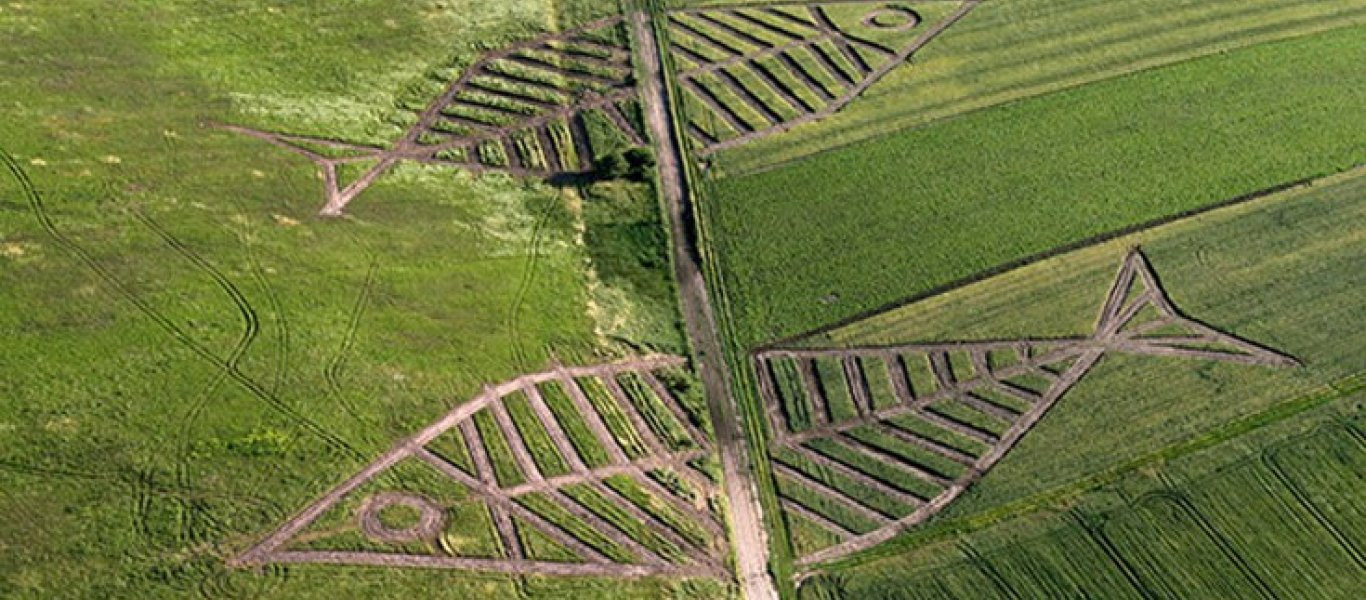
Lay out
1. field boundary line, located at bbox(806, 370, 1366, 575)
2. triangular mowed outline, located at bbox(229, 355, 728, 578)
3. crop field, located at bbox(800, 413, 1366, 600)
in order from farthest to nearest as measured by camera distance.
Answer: field boundary line, located at bbox(806, 370, 1366, 575), crop field, located at bbox(800, 413, 1366, 600), triangular mowed outline, located at bbox(229, 355, 728, 578)

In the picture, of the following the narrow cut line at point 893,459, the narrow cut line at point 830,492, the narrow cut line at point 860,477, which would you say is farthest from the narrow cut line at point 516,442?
the narrow cut line at point 893,459

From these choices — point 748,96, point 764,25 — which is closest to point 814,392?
point 748,96

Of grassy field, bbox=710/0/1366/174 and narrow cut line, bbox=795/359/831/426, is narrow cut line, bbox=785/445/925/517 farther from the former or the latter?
grassy field, bbox=710/0/1366/174

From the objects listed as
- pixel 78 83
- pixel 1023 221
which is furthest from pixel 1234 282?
pixel 78 83

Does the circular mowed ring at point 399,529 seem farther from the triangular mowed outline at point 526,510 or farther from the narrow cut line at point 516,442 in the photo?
the narrow cut line at point 516,442

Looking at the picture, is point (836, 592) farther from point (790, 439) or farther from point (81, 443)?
point (81, 443)

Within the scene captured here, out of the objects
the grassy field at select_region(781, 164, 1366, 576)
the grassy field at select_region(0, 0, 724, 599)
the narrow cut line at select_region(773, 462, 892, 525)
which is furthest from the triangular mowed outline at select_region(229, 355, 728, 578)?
the grassy field at select_region(781, 164, 1366, 576)

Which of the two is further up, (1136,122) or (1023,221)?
(1136,122)
